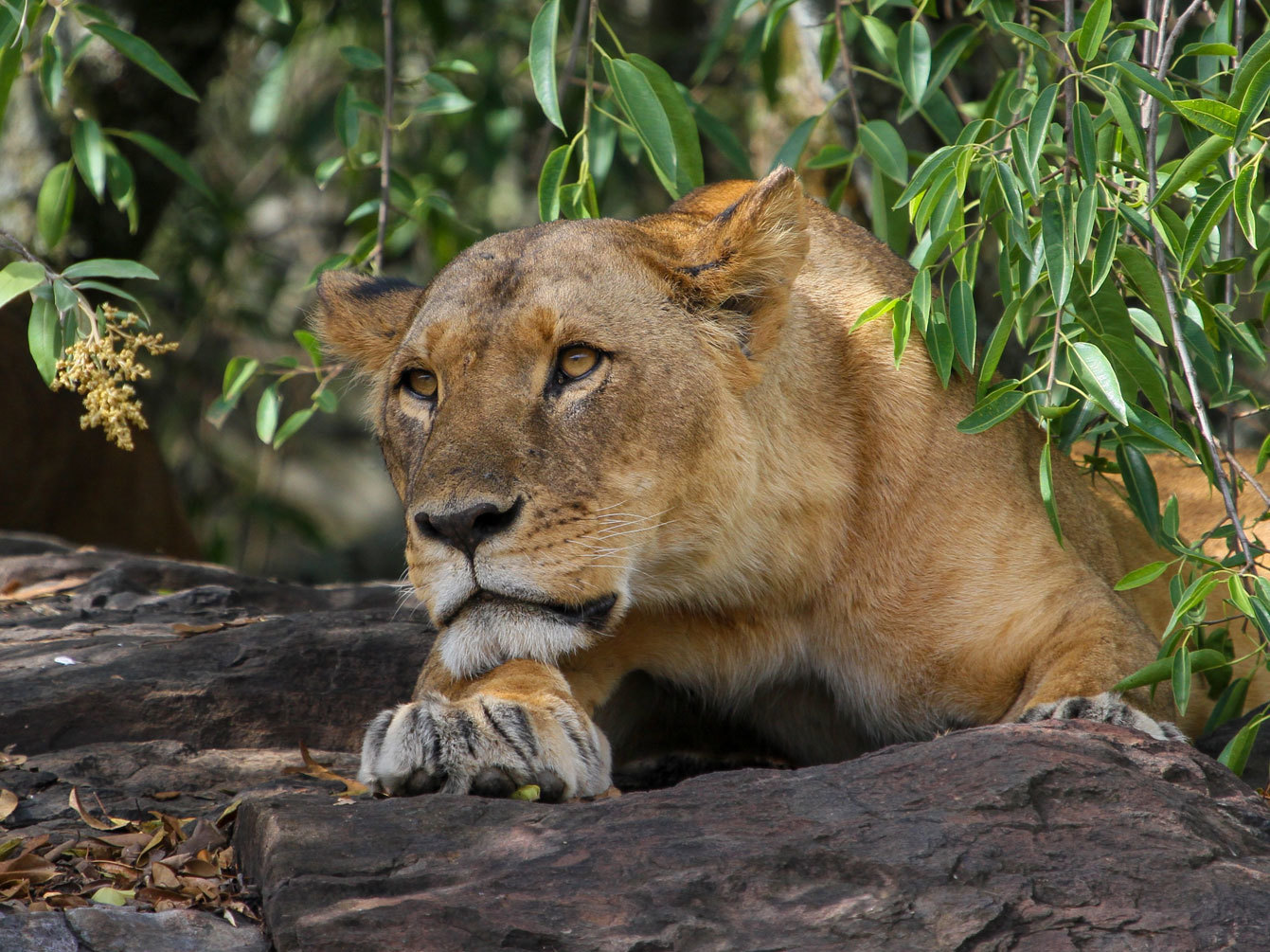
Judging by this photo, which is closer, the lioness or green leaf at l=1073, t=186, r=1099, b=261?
green leaf at l=1073, t=186, r=1099, b=261

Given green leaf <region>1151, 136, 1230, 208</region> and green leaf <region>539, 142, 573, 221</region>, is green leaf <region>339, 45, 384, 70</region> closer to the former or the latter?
green leaf <region>539, 142, 573, 221</region>

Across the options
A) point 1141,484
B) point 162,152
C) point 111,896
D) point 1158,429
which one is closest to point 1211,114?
point 1158,429

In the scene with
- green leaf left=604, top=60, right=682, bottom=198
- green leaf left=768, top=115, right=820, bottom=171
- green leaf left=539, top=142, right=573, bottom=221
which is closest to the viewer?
green leaf left=604, top=60, right=682, bottom=198

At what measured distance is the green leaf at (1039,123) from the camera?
2.85 metres

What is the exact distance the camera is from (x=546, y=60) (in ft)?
11.5

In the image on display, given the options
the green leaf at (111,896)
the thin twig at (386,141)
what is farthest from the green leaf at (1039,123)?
the thin twig at (386,141)

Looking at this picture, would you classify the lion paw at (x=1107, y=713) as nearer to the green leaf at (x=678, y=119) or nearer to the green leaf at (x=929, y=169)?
the green leaf at (x=929, y=169)

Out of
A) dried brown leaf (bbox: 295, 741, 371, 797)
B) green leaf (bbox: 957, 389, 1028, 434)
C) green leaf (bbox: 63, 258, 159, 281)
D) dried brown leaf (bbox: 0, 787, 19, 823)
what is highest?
green leaf (bbox: 63, 258, 159, 281)

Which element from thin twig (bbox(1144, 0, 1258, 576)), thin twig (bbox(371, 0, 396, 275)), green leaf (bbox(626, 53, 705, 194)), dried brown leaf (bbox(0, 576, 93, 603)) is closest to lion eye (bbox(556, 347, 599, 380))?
green leaf (bbox(626, 53, 705, 194))

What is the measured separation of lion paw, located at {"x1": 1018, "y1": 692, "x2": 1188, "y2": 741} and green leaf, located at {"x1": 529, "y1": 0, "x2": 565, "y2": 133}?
68.2 inches

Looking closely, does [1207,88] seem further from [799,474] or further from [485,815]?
[485,815]

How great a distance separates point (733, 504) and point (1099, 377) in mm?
857

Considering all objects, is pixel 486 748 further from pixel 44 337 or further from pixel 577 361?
pixel 44 337

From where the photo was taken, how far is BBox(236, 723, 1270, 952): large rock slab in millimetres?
2102
